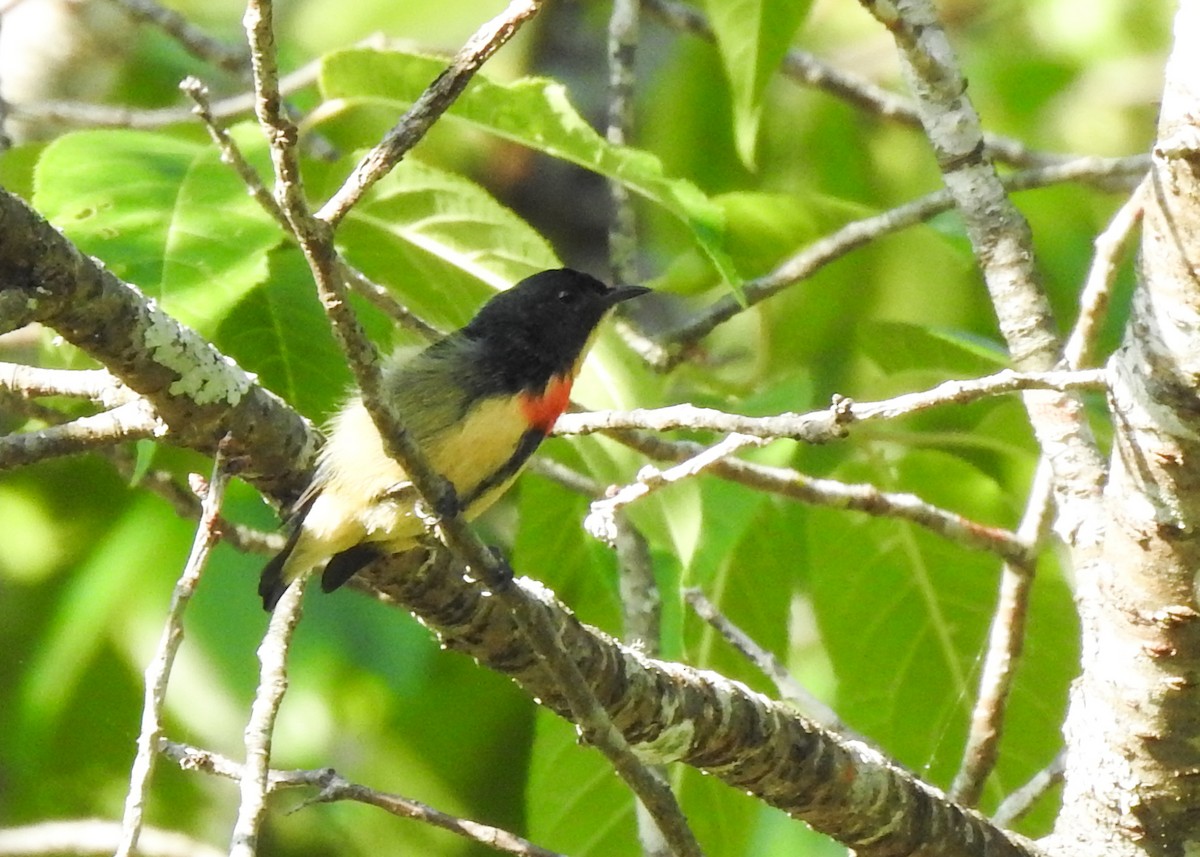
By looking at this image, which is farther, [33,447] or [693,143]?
[693,143]

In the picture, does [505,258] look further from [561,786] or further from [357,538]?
[561,786]

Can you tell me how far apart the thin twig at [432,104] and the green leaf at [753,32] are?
1348mm

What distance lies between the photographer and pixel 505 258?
2.99 metres

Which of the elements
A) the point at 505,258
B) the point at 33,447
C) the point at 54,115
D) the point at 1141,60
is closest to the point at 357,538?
the point at 505,258

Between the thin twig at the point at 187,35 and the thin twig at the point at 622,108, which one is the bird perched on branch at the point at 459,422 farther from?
the thin twig at the point at 187,35

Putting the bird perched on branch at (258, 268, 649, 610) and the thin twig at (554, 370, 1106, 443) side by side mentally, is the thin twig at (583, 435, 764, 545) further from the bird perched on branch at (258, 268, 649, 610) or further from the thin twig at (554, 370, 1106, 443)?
the bird perched on branch at (258, 268, 649, 610)

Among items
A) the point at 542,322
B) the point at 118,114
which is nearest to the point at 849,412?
the point at 542,322

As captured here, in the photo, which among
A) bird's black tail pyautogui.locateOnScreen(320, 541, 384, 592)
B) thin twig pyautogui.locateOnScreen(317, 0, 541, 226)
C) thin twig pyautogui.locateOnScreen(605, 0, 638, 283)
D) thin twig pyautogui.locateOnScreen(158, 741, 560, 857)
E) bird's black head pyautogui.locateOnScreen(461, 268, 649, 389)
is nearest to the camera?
thin twig pyautogui.locateOnScreen(317, 0, 541, 226)

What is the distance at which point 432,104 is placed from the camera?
159 cm

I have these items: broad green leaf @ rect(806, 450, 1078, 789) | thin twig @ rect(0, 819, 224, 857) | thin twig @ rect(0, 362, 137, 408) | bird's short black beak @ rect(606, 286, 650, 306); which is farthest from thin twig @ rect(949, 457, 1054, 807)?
thin twig @ rect(0, 362, 137, 408)

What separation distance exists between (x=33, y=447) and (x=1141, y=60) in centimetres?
444

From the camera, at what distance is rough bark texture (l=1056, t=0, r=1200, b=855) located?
192 centimetres

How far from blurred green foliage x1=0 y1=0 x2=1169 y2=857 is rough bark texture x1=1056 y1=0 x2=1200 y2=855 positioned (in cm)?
66

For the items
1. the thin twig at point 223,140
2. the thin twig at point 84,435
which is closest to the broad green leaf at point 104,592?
the thin twig at point 84,435
